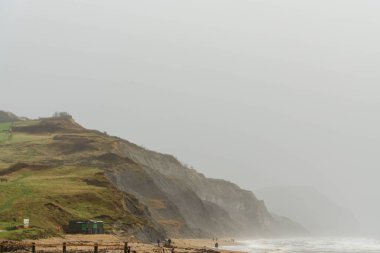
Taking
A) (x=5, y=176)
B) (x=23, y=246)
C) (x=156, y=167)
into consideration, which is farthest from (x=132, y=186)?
(x=23, y=246)

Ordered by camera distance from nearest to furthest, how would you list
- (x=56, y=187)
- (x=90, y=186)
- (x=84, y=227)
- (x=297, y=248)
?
(x=84, y=227), (x=56, y=187), (x=90, y=186), (x=297, y=248)

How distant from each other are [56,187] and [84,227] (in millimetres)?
16763

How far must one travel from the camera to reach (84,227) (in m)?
57.5

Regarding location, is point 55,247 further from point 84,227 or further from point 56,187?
point 56,187

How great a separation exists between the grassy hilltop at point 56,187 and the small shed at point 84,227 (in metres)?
1.76

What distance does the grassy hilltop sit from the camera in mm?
57938

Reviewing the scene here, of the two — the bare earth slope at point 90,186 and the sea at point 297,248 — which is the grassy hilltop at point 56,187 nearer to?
the bare earth slope at point 90,186

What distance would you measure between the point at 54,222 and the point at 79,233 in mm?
3751

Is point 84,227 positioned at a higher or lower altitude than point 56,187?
lower

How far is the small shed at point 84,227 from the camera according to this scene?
57.3m

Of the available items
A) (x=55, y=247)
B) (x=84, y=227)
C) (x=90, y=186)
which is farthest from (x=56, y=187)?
(x=55, y=247)

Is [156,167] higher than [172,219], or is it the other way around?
[156,167]

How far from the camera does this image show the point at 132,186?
382ft

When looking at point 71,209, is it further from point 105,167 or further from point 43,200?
point 105,167
